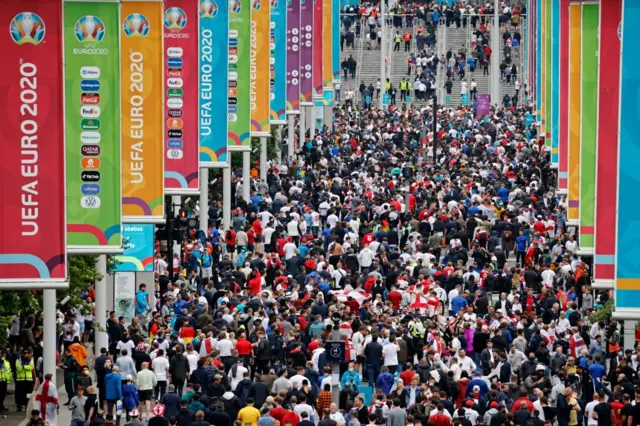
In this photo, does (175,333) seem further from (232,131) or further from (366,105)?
(366,105)

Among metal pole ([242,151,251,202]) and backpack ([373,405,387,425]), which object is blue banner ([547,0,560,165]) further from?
backpack ([373,405,387,425])

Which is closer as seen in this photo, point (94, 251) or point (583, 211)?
point (94, 251)

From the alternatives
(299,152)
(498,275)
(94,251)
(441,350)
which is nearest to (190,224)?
(498,275)

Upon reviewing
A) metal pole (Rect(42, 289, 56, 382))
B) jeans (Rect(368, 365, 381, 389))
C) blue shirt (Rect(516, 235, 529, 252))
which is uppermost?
metal pole (Rect(42, 289, 56, 382))

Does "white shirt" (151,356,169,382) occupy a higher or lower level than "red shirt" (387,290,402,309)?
lower

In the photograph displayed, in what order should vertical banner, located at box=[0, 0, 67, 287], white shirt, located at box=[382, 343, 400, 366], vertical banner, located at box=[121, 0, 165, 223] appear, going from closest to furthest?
vertical banner, located at box=[0, 0, 67, 287] → white shirt, located at box=[382, 343, 400, 366] → vertical banner, located at box=[121, 0, 165, 223]

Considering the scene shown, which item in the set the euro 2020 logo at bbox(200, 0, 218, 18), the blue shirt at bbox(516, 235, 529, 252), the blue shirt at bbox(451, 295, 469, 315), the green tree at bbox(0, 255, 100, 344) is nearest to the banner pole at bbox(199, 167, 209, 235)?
the euro 2020 logo at bbox(200, 0, 218, 18)

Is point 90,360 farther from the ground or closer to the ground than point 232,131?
closer to the ground

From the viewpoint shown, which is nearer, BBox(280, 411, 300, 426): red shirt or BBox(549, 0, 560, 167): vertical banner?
BBox(280, 411, 300, 426): red shirt

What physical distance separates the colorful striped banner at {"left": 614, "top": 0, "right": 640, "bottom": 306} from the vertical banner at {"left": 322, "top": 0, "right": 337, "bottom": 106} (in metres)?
44.5

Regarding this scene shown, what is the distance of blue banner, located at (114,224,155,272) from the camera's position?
123 ft

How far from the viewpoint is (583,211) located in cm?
3569

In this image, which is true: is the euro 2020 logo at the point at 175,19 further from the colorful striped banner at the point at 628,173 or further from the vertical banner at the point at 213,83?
the colorful striped banner at the point at 628,173

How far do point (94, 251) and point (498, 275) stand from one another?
13.5m
